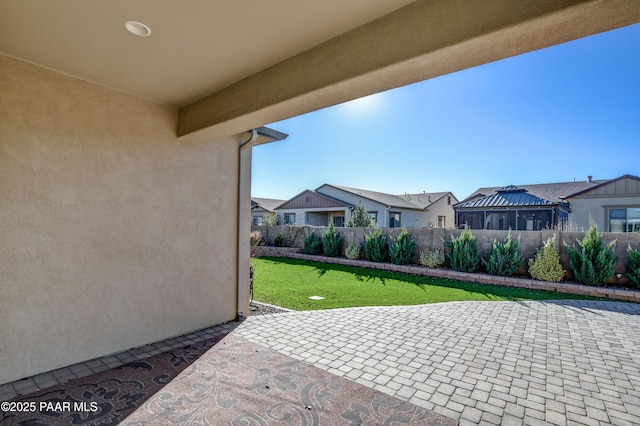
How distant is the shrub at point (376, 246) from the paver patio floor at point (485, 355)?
5.77 metres

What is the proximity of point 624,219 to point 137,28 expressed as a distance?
22256 millimetres

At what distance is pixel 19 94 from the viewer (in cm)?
337

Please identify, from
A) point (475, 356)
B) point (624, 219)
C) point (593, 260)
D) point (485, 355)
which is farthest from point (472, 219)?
point (475, 356)

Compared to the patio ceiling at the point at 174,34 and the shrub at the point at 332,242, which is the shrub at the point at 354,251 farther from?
the patio ceiling at the point at 174,34

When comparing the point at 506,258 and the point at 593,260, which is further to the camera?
the point at 506,258

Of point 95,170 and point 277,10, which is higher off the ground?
point 277,10

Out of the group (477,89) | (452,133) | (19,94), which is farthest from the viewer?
(452,133)

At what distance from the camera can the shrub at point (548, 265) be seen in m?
8.82

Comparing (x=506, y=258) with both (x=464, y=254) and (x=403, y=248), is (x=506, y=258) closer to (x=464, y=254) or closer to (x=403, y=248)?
(x=464, y=254)

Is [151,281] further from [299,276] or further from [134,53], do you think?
[299,276]

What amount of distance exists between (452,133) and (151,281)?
13758 millimetres

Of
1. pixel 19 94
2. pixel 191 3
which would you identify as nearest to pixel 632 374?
pixel 191 3

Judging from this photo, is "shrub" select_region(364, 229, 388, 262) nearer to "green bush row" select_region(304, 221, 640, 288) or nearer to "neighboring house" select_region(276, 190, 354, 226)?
"green bush row" select_region(304, 221, 640, 288)

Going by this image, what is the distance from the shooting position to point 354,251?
13.3 meters
